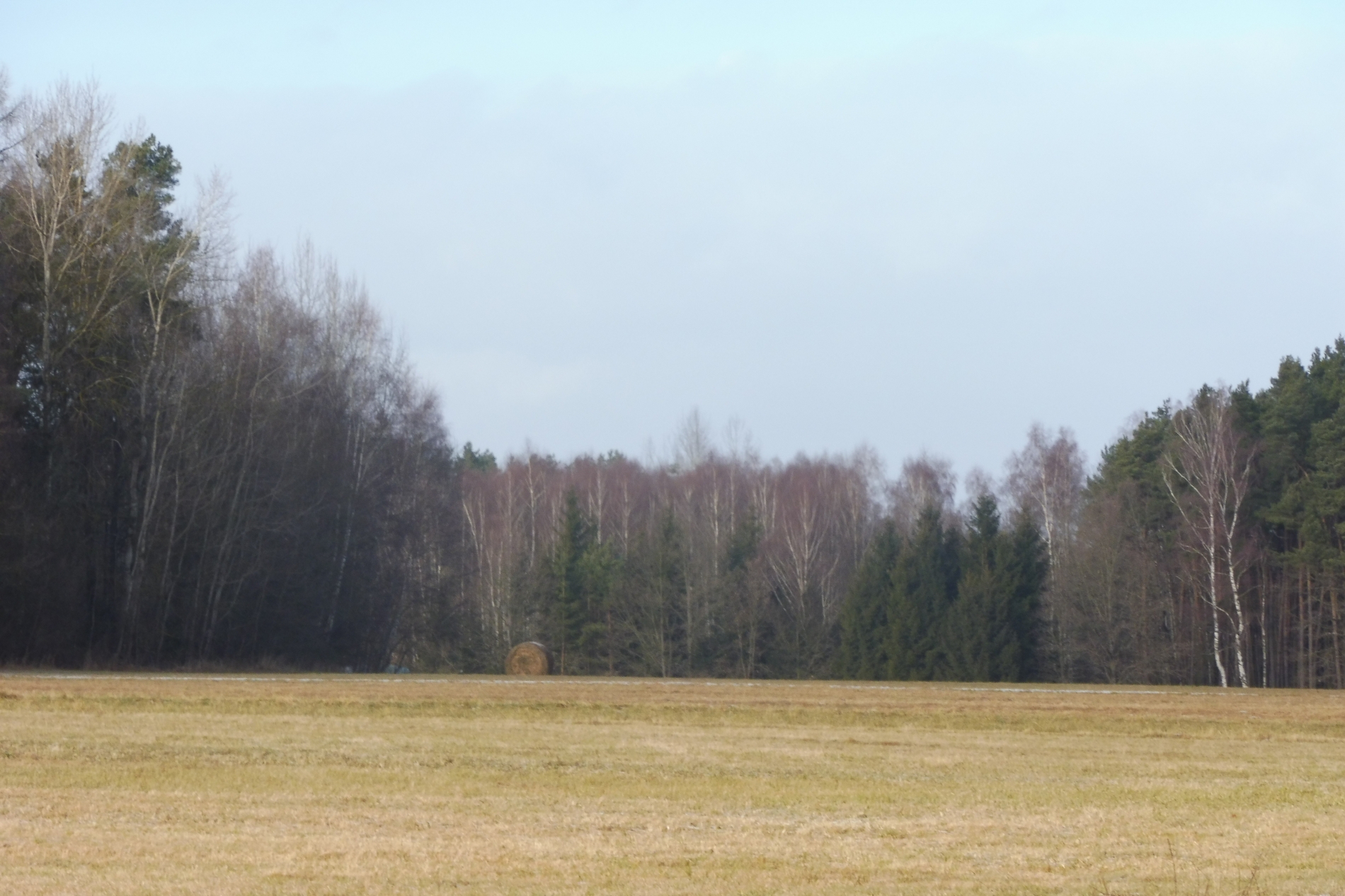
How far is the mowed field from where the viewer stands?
10336mm

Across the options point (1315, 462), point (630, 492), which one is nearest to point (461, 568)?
point (630, 492)

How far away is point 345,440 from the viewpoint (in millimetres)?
52938

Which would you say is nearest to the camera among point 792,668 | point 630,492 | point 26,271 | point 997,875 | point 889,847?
point 997,875

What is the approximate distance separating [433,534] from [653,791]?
1918 inches

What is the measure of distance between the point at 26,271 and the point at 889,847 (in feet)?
115

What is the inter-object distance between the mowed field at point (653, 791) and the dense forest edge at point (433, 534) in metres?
13.9

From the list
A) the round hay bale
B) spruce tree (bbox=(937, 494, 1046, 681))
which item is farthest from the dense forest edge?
the round hay bale

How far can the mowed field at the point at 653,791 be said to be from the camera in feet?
33.9

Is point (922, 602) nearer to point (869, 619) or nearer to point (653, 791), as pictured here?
point (869, 619)

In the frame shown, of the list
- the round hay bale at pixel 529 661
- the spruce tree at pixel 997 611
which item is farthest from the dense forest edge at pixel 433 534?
the round hay bale at pixel 529 661

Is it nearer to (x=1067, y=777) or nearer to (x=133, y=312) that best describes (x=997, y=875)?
(x=1067, y=777)

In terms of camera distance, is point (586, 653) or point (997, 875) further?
point (586, 653)

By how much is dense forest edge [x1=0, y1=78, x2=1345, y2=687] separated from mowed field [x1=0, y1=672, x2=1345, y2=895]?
13940 mm

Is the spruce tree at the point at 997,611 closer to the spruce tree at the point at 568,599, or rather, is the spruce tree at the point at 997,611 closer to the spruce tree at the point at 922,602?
the spruce tree at the point at 922,602
